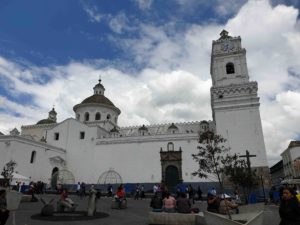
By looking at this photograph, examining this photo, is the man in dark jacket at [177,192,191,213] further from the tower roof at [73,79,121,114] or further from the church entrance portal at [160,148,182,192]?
the tower roof at [73,79,121,114]

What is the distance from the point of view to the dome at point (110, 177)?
36.7 meters

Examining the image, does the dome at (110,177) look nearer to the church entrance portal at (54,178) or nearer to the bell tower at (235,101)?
the church entrance portal at (54,178)

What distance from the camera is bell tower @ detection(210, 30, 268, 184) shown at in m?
32.6

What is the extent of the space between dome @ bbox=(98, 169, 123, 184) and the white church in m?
0.33

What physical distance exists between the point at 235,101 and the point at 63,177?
85.2 ft

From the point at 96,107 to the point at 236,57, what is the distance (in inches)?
949

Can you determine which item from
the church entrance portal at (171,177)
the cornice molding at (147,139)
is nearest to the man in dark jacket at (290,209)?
the church entrance portal at (171,177)

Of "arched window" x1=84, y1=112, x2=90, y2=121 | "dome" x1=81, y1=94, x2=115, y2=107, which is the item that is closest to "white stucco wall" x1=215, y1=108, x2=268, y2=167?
"dome" x1=81, y1=94, x2=115, y2=107

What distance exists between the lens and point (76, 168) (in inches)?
1551

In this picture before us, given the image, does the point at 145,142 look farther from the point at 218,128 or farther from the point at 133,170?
the point at 218,128

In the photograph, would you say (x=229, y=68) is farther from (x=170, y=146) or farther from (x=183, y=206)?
(x=183, y=206)

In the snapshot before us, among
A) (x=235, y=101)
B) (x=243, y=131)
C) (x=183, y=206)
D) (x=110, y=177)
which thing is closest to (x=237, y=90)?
(x=235, y=101)

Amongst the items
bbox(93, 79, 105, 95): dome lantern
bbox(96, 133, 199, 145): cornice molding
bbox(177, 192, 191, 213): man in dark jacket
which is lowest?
bbox(177, 192, 191, 213): man in dark jacket

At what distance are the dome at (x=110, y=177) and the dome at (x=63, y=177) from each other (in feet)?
14.4
